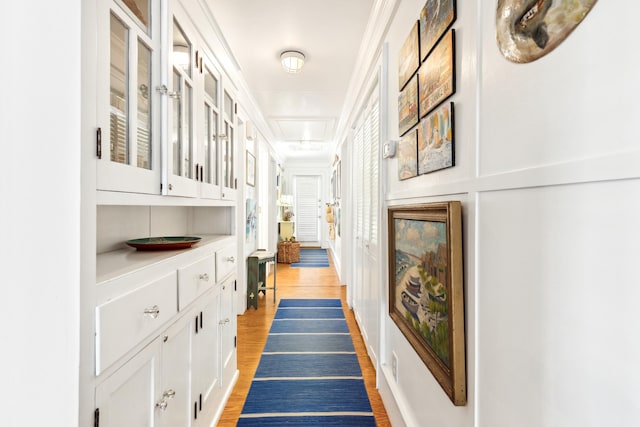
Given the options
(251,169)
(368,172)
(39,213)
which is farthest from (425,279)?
(251,169)

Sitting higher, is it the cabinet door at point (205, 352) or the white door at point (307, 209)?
the white door at point (307, 209)

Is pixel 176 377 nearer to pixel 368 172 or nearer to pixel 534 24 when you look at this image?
pixel 534 24

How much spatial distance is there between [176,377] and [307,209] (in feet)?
25.6

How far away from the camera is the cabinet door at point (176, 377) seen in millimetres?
1198

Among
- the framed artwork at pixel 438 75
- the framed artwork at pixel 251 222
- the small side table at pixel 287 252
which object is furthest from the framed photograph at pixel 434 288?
the small side table at pixel 287 252

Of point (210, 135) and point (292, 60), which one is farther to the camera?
point (292, 60)

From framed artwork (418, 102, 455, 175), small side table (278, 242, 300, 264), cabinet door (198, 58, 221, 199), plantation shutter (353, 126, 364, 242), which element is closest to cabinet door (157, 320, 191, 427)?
cabinet door (198, 58, 221, 199)

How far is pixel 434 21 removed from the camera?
3.84 ft

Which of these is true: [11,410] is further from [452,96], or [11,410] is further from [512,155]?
[452,96]

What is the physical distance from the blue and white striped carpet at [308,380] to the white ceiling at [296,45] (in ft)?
7.98

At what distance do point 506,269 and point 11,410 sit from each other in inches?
35.3

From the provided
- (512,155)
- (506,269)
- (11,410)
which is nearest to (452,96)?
(512,155)

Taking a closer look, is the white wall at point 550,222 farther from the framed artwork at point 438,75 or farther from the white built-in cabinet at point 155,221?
the white built-in cabinet at point 155,221

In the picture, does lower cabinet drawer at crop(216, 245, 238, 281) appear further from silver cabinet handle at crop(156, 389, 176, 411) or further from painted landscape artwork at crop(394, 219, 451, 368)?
painted landscape artwork at crop(394, 219, 451, 368)
